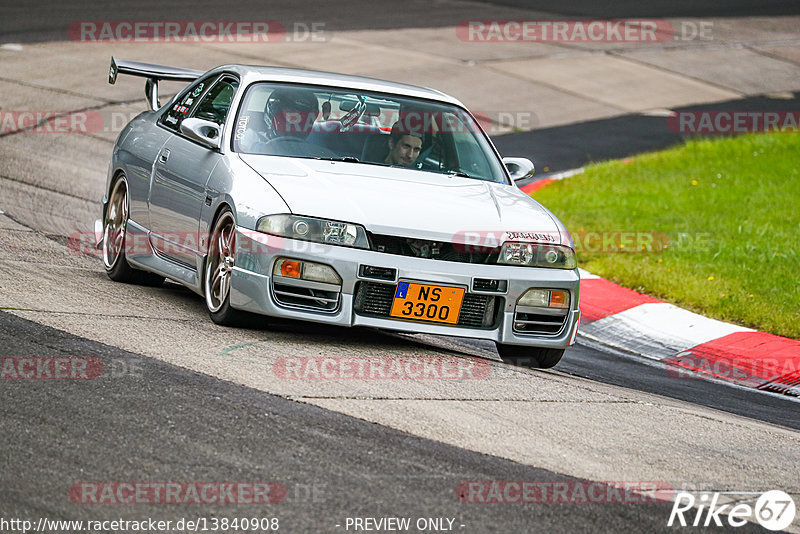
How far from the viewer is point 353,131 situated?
752 cm

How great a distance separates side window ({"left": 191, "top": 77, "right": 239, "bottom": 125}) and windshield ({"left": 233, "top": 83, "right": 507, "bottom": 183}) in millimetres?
233

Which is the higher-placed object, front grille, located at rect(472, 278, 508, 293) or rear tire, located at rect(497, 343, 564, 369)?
front grille, located at rect(472, 278, 508, 293)

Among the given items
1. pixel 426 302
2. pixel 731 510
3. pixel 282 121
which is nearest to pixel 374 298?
pixel 426 302

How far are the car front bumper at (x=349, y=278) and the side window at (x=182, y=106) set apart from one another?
6.53ft

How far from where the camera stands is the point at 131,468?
440cm

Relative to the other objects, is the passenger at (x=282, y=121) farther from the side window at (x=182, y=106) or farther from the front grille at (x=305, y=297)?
the front grille at (x=305, y=297)

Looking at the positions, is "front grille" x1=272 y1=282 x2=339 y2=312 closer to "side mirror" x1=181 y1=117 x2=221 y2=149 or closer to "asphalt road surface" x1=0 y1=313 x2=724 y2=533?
"asphalt road surface" x1=0 y1=313 x2=724 y2=533

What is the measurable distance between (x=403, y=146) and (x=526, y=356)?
147 cm

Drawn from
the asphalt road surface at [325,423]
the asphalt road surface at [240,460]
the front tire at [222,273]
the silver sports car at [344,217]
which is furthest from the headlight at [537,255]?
the asphalt road surface at [240,460]

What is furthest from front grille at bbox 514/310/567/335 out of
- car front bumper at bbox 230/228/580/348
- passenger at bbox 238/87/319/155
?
passenger at bbox 238/87/319/155

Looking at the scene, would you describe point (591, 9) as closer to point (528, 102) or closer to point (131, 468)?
point (528, 102)

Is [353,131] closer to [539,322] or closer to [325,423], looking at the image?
[539,322]

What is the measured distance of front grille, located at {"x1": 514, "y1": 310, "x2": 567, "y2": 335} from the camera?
22.1ft

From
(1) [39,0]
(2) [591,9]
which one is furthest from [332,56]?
(2) [591,9]
